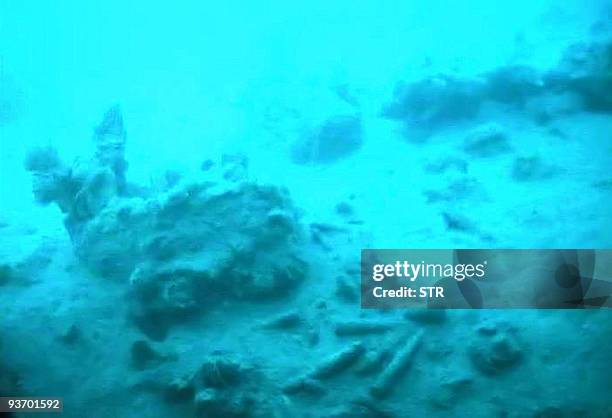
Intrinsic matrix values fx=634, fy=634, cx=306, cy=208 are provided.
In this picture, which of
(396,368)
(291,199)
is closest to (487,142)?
(291,199)

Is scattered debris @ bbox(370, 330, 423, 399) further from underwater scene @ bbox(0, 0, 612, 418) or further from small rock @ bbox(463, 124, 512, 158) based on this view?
small rock @ bbox(463, 124, 512, 158)

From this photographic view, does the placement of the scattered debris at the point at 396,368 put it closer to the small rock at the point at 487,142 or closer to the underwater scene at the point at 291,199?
the underwater scene at the point at 291,199

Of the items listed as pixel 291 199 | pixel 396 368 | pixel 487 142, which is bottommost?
pixel 396 368

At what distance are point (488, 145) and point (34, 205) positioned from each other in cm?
210

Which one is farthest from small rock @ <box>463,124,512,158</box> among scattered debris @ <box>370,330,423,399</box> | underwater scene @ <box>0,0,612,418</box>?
scattered debris @ <box>370,330,423,399</box>

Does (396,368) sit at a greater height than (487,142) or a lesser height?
lesser

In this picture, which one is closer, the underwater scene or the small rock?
the underwater scene

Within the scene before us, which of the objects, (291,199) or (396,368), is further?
(291,199)

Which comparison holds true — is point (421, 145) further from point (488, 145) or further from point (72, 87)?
point (72, 87)

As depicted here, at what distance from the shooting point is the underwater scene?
269 cm

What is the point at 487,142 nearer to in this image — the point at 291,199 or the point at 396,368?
the point at 291,199

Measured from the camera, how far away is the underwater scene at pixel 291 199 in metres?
2.69

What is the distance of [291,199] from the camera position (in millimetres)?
2830

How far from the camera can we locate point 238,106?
2.91 metres
